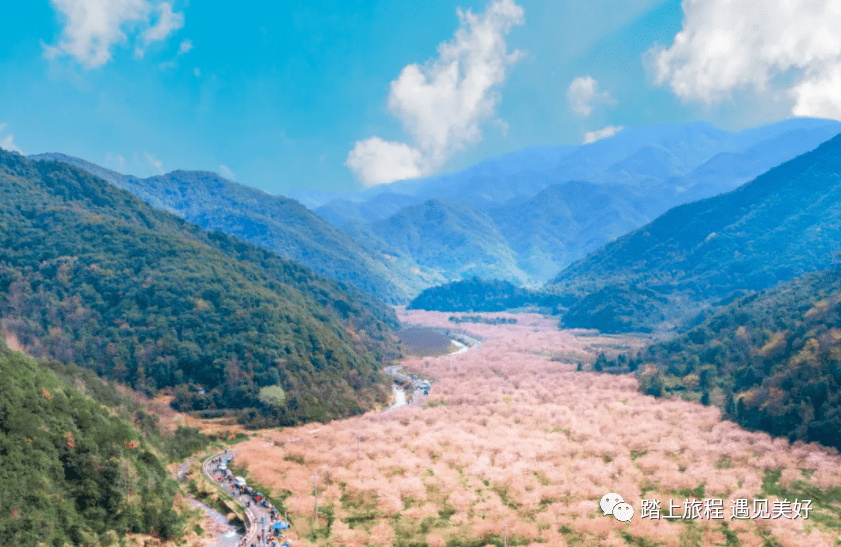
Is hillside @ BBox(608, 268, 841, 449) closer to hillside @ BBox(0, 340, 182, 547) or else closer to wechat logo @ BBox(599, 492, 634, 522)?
wechat logo @ BBox(599, 492, 634, 522)

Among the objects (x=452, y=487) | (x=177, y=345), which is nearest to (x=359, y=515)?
(x=452, y=487)

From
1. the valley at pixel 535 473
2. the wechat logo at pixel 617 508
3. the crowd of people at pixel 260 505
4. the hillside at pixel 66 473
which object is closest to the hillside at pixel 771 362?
the valley at pixel 535 473

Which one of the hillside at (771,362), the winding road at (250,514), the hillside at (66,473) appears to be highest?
the hillside at (771,362)

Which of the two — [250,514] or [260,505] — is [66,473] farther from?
[260,505]

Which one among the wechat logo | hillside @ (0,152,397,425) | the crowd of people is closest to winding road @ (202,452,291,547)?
the crowd of people

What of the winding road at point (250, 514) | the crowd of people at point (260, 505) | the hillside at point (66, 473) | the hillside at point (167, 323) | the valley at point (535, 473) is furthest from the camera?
the hillside at point (167, 323)

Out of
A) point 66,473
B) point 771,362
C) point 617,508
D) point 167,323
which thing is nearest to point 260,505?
point 66,473

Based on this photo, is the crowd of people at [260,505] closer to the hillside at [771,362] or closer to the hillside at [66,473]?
the hillside at [66,473]

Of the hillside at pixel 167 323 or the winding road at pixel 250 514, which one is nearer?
the winding road at pixel 250 514
